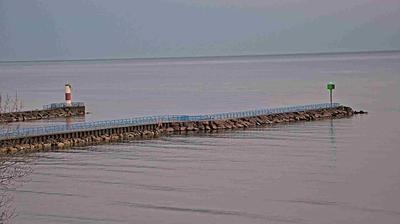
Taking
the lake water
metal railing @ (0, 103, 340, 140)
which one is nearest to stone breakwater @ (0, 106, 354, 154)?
metal railing @ (0, 103, 340, 140)

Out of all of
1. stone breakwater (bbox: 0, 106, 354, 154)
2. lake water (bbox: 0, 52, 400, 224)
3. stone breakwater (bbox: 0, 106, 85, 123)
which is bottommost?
lake water (bbox: 0, 52, 400, 224)

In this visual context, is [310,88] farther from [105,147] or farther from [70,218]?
[70,218]

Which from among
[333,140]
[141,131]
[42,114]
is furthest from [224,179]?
[42,114]

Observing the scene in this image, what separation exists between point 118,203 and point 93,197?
1674 mm

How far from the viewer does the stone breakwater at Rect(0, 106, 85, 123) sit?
2699 inches

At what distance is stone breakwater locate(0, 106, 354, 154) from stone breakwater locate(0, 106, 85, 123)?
14862 millimetres

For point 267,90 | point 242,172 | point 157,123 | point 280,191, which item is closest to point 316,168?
point 242,172

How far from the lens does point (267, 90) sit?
11531cm

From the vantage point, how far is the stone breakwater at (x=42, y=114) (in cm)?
6856

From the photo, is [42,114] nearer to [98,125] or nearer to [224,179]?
[98,125]

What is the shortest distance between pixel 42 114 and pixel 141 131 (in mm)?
18846

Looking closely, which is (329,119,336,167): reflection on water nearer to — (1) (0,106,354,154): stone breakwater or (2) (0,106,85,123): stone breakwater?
(1) (0,106,354,154): stone breakwater

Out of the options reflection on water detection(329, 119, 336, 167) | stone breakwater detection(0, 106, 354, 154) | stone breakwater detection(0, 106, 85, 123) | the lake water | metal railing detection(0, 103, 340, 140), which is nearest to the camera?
the lake water

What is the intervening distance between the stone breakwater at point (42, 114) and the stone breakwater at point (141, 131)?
14862 millimetres
